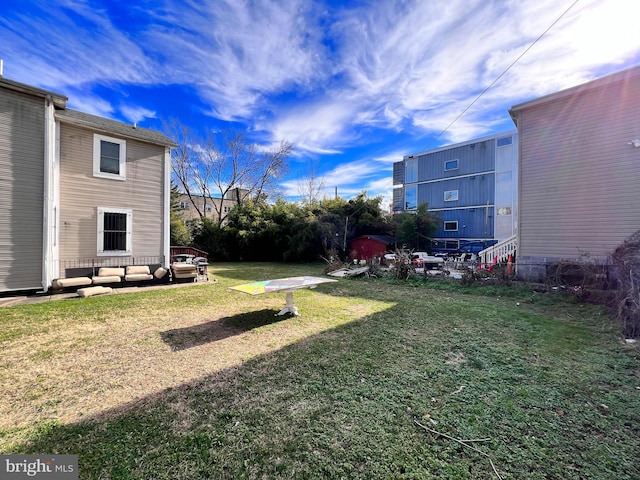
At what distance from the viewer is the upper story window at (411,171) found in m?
18.7

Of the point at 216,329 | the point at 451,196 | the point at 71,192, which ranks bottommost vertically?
the point at 216,329

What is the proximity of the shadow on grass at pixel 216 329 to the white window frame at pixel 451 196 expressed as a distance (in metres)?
15.1

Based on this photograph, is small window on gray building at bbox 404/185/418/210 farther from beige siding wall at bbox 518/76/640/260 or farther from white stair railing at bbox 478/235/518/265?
beige siding wall at bbox 518/76/640/260

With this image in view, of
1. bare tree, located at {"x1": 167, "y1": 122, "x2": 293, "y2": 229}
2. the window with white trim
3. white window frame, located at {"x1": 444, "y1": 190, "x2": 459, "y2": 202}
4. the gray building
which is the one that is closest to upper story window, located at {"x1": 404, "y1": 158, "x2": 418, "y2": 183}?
the gray building

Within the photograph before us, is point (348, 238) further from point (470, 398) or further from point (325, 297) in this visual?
point (470, 398)

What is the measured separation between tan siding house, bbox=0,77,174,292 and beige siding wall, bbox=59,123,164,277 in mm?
23

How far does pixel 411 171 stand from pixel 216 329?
58.0 ft

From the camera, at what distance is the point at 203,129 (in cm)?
2308

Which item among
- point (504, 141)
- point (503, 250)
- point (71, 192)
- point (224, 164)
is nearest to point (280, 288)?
point (71, 192)

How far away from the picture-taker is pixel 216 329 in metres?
4.59

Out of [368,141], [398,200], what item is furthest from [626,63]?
[398,200]

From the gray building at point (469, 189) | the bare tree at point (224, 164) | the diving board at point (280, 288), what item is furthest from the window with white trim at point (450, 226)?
the bare tree at point (224, 164)

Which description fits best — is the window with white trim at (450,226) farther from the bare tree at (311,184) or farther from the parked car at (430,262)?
the bare tree at (311,184)

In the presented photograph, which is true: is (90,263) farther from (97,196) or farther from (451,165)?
(451,165)
